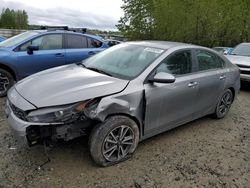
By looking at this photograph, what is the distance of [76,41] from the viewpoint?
673 cm

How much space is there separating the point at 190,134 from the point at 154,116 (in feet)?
3.71

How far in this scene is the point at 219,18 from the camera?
704 inches

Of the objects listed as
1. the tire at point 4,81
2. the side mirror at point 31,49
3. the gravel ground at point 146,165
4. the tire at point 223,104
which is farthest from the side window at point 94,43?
the tire at point 223,104

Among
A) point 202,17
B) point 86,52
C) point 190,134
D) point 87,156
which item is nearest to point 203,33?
point 202,17

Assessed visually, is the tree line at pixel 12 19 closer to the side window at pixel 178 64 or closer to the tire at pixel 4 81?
the tire at pixel 4 81

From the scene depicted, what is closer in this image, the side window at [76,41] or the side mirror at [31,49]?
the side mirror at [31,49]

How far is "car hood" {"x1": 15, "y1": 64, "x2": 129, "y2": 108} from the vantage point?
300cm

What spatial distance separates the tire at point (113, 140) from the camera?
311cm

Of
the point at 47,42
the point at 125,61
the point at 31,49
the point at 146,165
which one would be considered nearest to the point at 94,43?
the point at 47,42

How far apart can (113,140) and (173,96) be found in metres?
1.13

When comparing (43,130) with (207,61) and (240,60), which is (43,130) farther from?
(240,60)

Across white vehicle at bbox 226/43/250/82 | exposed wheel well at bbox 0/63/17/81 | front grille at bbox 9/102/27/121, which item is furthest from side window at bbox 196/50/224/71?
exposed wheel well at bbox 0/63/17/81

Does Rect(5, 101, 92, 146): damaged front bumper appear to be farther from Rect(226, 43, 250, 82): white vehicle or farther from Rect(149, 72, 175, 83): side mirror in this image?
Rect(226, 43, 250, 82): white vehicle

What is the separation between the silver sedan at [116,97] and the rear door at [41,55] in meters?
2.07
